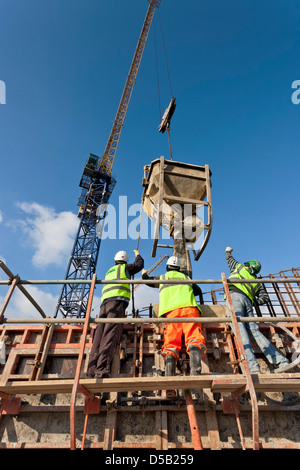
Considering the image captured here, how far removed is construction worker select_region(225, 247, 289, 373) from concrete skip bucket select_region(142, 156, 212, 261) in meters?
1.14

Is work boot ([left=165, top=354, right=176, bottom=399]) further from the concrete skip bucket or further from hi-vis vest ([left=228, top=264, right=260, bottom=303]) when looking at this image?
the concrete skip bucket

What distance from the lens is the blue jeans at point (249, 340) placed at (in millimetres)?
3990

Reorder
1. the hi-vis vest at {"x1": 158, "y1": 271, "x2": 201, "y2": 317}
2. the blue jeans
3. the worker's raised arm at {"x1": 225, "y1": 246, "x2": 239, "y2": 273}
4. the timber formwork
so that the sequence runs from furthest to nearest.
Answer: the worker's raised arm at {"x1": 225, "y1": 246, "x2": 239, "y2": 273}
the hi-vis vest at {"x1": 158, "y1": 271, "x2": 201, "y2": 317}
the blue jeans
the timber formwork

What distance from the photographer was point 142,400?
12.0ft

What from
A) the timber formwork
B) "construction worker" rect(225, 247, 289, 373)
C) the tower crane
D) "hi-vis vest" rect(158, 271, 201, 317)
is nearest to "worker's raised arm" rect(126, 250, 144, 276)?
"hi-vis vest" rect(158, 271, 201, 317)

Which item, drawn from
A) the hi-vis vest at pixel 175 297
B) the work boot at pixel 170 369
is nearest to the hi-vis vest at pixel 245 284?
the hi-vis vest at pixel 175 297

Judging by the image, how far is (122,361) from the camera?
428cm

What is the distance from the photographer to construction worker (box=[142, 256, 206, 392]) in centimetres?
357

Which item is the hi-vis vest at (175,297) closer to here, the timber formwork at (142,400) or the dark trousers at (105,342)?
the timber formwork at (142,400)

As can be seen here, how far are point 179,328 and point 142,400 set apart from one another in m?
1.05

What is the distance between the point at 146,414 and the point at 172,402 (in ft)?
1.29

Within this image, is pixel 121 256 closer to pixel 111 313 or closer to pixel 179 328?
pixel 111 313

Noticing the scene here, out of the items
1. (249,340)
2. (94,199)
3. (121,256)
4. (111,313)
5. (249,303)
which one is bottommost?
(249,340)

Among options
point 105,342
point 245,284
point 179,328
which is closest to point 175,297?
point 179,328
